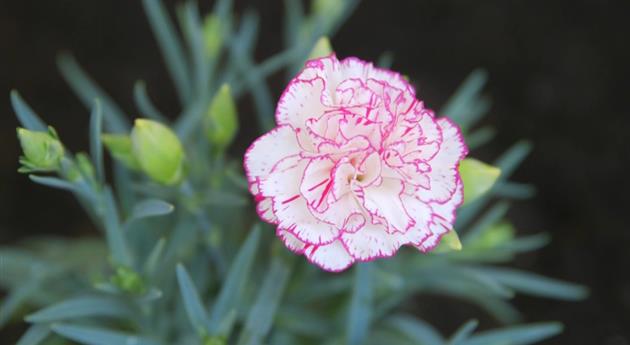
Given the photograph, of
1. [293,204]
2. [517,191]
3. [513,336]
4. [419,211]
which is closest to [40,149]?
[293,204]

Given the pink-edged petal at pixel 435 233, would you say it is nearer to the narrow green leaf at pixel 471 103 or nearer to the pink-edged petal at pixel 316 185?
the pink-edged petal at pixel 316 185

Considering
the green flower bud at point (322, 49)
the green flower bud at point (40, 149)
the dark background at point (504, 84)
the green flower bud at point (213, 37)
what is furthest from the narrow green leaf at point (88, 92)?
the green flower bud at point (322, 49)

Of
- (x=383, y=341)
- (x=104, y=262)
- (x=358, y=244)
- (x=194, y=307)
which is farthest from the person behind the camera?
(x=104, y=262)

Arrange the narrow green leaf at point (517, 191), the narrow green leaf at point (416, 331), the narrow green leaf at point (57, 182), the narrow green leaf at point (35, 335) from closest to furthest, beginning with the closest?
the narrow green leaf at point (57, 182) < the narrow green leaf at point (35, 335) < the narrow green leaf at point (416, 331) < the narrow green leaf at point (517, 191)

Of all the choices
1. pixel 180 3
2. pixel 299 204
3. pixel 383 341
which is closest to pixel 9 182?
pixel 180 3

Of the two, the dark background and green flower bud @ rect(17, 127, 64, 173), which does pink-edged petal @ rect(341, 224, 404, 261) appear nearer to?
green flower bud @ rect(17, 127, 64, 173)

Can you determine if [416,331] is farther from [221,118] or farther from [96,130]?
[96,130]

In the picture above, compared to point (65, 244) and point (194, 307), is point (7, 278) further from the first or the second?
point (194, 307)

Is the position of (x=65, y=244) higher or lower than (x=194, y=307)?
higher
